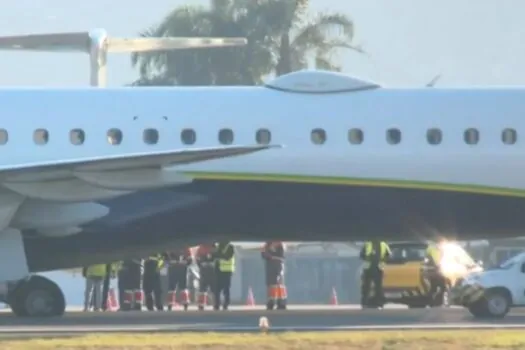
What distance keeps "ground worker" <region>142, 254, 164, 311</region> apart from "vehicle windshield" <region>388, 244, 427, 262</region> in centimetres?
507

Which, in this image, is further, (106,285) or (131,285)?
(106,285)

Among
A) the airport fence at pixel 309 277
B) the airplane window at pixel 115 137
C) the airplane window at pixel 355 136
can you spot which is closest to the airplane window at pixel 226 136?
the airplane window at pixel 115 137


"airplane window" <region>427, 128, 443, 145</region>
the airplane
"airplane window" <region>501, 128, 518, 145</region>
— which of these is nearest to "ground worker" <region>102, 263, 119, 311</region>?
the airplane

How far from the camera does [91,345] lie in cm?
2066

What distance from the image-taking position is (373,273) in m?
32.9

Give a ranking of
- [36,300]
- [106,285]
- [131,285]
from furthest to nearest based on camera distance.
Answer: [106,285], [131,285], [36,300]

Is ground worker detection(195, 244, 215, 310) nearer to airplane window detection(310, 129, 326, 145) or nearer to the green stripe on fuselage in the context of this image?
the green stripe on fuselage

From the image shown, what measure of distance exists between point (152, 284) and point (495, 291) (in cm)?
664

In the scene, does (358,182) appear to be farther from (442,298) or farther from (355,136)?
(442,298)

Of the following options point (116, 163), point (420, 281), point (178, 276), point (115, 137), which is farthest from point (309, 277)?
point (116, 163)

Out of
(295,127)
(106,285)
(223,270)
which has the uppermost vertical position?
(295,127)

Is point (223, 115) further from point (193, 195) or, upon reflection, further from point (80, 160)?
point (80, 160)

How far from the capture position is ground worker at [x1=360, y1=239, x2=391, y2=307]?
32.9 metres

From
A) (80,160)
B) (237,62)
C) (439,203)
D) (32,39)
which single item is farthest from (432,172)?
(32,39)
